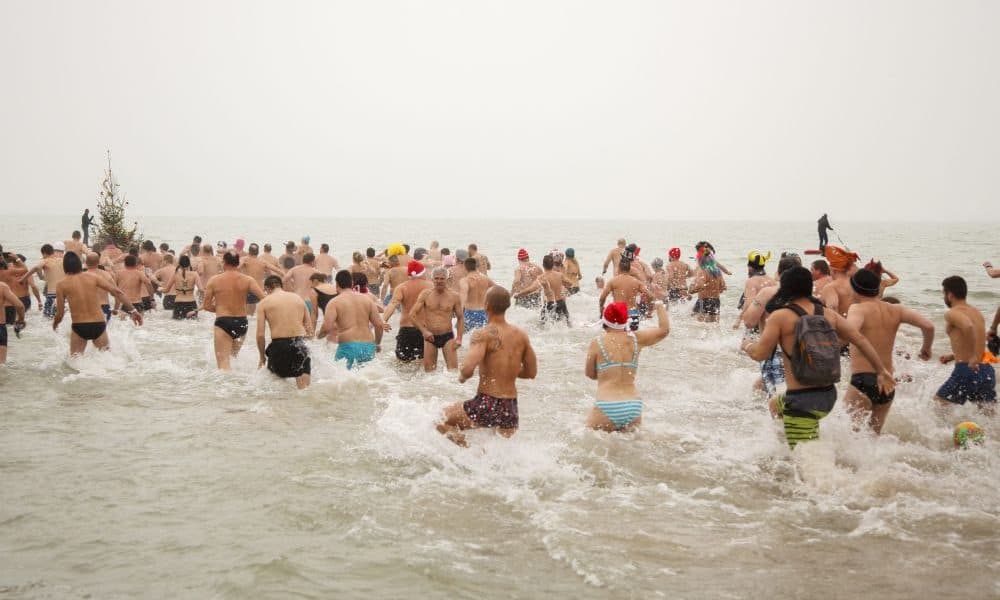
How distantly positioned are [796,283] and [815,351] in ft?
1.74

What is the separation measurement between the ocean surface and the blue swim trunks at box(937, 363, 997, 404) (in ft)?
1.53

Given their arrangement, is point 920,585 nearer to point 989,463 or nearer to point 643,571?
point 643,571

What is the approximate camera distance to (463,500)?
5590mm

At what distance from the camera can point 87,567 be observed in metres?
4.50

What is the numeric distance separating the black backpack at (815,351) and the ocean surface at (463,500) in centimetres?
69

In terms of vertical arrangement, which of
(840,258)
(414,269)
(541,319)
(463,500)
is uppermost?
(840,258)

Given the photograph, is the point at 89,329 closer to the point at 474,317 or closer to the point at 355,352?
the point at 355,352

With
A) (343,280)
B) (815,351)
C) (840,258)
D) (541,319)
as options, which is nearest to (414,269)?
(343,280)

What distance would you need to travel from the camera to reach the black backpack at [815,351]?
209 inches

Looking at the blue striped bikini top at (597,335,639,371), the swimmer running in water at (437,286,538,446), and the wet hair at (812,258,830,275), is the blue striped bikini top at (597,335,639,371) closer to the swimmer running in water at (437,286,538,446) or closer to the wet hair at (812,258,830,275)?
the swimmer running in water at (437,286,538,446)

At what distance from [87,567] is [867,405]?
5.92 metres

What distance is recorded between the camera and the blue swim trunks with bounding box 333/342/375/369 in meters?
9.52

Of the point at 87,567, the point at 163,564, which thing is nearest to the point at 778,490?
the point at 163,564

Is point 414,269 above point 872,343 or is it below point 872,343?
above
